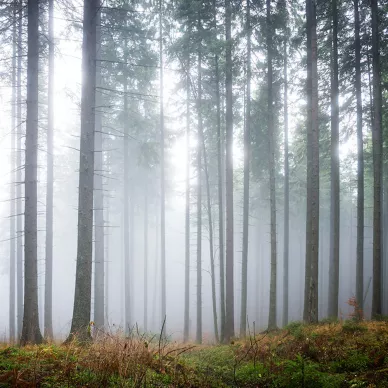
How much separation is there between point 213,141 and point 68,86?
9.02 metres

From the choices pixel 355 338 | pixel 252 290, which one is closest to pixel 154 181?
pixel 355 338

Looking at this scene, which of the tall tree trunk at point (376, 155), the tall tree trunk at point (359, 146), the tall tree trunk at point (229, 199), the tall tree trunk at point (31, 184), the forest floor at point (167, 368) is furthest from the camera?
the tall tree trunk at point (359, 146)

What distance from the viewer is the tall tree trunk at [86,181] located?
687 cm

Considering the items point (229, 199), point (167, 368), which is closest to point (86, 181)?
point (167, 368)

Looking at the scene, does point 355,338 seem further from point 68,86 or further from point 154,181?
point 154,181

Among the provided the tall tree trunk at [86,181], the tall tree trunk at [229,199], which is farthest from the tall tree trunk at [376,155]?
the tall tree trunk at [86,181]

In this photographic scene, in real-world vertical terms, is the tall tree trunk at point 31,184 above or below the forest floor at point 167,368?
above

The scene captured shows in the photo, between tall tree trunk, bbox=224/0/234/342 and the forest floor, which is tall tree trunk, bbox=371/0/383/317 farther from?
the forest floor

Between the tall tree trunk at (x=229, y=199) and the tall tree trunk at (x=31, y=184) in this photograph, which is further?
the tall tree trunk at (x=229, y=199)

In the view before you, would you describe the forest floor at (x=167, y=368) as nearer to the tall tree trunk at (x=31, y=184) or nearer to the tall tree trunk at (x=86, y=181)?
the tall tree trunk at (x=86, y=181)

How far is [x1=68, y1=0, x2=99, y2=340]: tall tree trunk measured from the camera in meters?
6.87

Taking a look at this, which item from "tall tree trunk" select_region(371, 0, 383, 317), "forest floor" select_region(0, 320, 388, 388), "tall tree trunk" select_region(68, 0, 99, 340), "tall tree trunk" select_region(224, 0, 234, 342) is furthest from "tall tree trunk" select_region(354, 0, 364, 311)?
"tall tree trunk" select_region(68, 0, 99, 340)

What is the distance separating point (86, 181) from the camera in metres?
7.13

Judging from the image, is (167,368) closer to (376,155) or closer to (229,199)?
(229,199)
